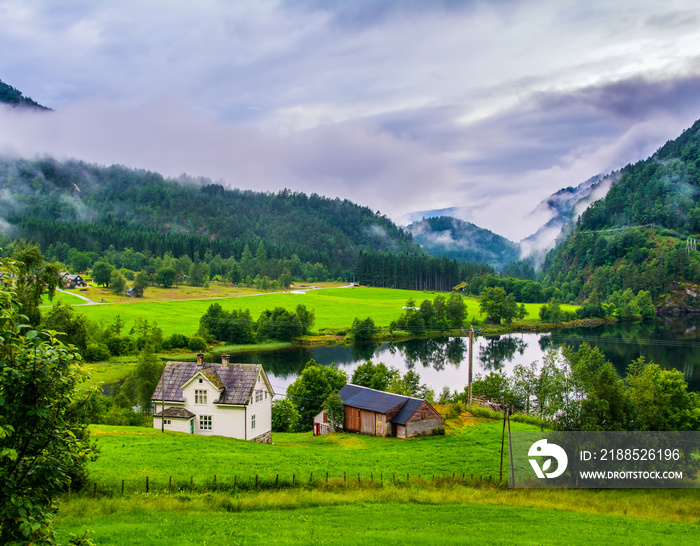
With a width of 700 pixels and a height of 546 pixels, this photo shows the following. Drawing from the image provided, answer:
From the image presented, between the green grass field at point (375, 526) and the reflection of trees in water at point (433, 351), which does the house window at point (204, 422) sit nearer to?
the green grass field at point (375, 526)

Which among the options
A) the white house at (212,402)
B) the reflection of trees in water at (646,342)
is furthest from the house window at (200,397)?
the reflection of trees in water at (646,342)

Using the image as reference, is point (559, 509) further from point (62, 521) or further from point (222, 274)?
point (222, 274)

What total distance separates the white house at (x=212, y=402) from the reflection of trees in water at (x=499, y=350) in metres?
42.1

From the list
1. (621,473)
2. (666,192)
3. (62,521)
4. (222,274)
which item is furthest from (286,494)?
(666,192)

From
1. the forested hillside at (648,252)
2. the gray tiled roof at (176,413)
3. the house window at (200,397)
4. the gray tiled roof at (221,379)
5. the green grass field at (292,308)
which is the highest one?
the forested hillside at (648,252)

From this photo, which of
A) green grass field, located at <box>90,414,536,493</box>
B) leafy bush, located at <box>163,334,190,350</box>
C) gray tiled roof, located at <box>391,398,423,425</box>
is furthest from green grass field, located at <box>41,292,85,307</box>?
gray tiled roof, located at <box>391,398,423,425</box>

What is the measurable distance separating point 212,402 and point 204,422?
1.61 metres

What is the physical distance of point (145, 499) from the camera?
17.6 m

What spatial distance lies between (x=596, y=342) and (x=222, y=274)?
389 ft

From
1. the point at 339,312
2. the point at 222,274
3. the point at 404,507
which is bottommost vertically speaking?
the point at 404,507

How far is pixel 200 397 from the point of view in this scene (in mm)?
36531

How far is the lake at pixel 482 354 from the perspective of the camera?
218 feet

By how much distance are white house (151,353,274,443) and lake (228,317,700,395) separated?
64.9 ft

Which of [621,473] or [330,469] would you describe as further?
[621,473]
